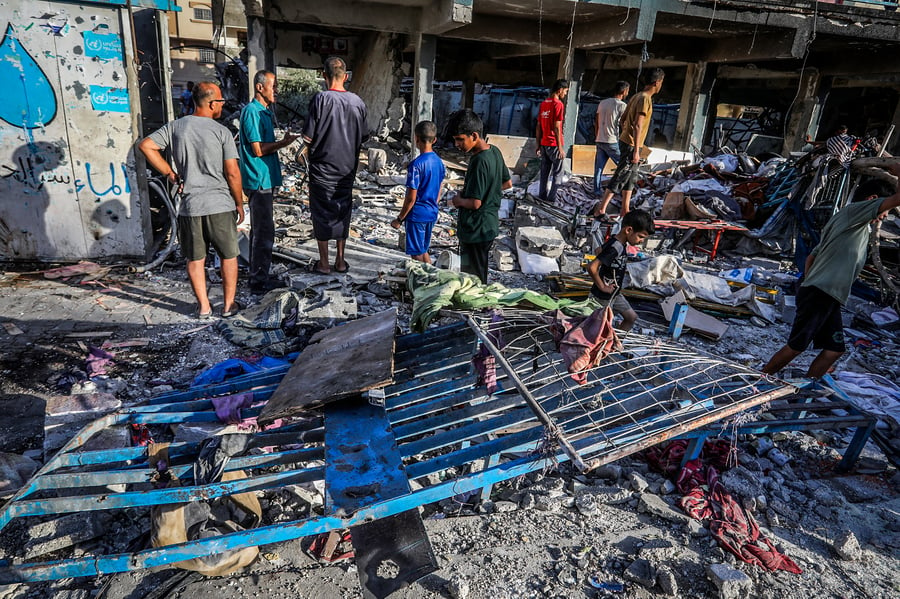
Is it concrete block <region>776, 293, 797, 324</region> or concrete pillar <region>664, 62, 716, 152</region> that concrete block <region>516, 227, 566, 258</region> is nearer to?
concrete block <region>776, 293, 797, 324</region>

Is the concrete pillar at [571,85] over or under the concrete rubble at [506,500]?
over

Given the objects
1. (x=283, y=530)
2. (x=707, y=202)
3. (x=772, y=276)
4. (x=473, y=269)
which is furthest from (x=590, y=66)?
(x=283, y=530)

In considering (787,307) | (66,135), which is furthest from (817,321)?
(66,135)

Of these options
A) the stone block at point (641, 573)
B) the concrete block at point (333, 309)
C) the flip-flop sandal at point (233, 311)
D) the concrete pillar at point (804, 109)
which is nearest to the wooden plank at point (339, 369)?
the concrete block at point (333, 309)

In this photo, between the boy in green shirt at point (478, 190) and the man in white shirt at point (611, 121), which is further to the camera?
the man in white shirt at point (611, 121)

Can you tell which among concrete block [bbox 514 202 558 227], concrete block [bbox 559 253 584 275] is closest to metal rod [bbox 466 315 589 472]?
concrete block [bbox 559 253 584 275]

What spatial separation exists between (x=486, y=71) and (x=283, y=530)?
1738cm

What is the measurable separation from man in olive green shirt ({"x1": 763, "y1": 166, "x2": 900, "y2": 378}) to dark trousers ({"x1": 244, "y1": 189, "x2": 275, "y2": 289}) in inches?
176

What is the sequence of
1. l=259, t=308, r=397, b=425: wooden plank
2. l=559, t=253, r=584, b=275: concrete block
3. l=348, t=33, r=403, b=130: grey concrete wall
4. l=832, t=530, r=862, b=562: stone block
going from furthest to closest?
l=348, t=33, r=403, b=130: grey concrete wall → l=559, t=253, r=584, b=275: concrete block → l=832, t=530, r=862, b=562: stone block → l=259, t=308, r=397, b=425: wooden plank

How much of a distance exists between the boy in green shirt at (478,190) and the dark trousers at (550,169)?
4.29m

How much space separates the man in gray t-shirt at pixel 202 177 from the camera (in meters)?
4.27

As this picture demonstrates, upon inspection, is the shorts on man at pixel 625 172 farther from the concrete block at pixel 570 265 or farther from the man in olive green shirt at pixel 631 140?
the concrete block at pixel 570 265

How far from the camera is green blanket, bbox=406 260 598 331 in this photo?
357 cm

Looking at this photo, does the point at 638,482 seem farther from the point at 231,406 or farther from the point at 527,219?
the point at 527,219
